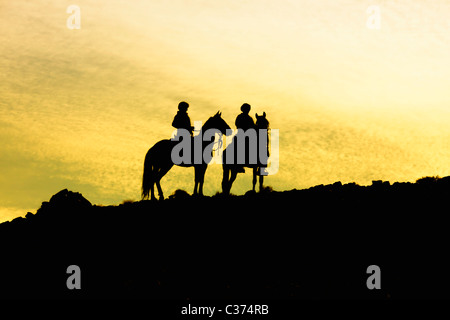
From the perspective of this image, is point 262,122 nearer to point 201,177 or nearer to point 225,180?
point 225,180

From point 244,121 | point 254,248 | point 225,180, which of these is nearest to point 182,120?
point 244,121

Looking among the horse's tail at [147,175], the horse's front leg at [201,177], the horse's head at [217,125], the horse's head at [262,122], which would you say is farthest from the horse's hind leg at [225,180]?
the horse's tail at [147,175]

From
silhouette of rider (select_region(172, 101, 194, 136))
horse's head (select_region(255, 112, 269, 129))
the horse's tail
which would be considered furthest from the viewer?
the horse's tail

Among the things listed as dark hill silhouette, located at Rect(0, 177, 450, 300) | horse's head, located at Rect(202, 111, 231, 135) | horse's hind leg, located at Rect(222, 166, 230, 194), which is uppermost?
horse's head, located at Rect(202, 111, 231, 135)

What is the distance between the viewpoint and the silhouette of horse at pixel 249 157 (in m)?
25.0

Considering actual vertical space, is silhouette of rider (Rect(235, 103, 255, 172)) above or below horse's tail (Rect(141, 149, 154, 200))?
above

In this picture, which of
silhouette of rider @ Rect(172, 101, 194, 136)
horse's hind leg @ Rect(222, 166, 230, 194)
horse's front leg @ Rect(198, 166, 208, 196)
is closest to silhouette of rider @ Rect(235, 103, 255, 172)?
horse's hind leg @ Rect(222, 166, 230, 194)

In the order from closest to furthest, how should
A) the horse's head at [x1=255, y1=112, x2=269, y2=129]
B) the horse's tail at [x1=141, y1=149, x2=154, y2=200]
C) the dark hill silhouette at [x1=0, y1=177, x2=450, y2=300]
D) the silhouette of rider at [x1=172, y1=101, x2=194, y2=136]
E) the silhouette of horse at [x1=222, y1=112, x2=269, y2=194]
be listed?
the dark hill silhouette at [x1=0, y1=177, x2=450, y2=300] → the silhouette of horse at [x1=222, y1=112, x2=269, y2=194] → the horse's head at [x1=255, y1=112, x2=269, y2=129] → the silhouette of rider at [x1=172, y1=101, x2=194, y2=136] → the horse's tail at [x1=141, y1=149, x2=154, y2=200]

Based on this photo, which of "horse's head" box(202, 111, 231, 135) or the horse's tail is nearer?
"horse's head" box(202, 111, 231, 135)

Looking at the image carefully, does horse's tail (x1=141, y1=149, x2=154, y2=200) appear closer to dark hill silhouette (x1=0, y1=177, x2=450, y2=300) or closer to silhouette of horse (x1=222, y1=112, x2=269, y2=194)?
dark hill silhouette (x1=0, y1=177, x2=450, y2=300)

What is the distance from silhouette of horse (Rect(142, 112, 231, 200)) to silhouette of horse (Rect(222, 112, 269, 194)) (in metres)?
0.72

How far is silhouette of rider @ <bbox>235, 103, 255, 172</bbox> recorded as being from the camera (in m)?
25.1

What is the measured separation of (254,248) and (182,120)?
23.7ft

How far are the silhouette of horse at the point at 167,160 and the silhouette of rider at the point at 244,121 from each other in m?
0.55
